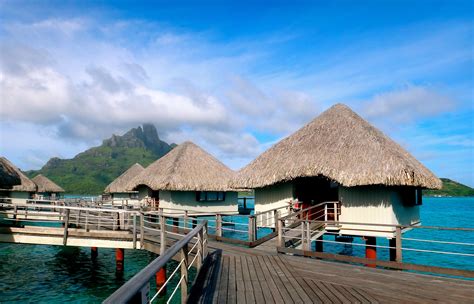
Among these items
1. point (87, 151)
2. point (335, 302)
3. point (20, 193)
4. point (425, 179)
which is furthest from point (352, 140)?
point (87, 151)

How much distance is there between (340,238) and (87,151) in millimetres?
183594

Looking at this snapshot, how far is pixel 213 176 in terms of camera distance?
27.5 m

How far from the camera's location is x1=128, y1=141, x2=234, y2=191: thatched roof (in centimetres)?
2548

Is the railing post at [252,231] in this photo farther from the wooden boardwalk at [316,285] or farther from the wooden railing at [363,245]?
the wooden boardwalk at [316,285]

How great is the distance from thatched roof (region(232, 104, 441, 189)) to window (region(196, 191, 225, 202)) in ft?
23.7

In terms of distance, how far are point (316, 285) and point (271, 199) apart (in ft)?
38.7

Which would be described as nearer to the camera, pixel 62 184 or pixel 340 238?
pixel 340 238

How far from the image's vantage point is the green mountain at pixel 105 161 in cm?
14450

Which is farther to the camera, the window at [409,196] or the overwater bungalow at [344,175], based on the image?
the window at [409,196]

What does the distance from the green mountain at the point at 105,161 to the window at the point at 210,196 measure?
11484 cm

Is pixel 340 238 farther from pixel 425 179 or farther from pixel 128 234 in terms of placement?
pixel 128 234

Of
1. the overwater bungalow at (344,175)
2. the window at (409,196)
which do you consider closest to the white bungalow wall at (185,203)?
the overwater bungalow at (344,175)

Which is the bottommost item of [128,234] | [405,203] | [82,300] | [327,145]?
[82,300]

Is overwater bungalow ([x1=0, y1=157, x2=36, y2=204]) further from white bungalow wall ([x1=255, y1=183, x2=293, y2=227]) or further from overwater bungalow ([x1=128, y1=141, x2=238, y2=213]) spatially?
white bungalow wall ([x1=255, y1=183, x2=293, y2=227])
